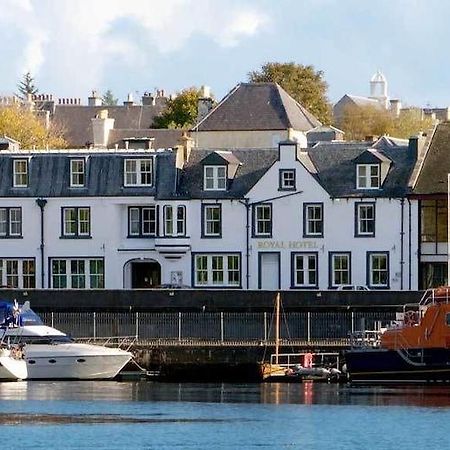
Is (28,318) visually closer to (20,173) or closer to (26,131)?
(20,173)

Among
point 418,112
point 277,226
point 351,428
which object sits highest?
point 418,112

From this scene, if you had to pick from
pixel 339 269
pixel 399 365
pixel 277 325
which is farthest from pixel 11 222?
pixel 399 365

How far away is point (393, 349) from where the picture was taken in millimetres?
92312

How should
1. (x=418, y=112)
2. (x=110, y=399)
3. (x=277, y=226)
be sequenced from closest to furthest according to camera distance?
(x=110, y=399), (x=277, y=226), (x=418, y=112)

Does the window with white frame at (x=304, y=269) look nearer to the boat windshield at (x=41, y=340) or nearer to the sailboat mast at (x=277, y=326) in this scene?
the sailboat mast at (x=277, y=326)

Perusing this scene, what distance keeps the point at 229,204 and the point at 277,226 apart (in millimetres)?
2754

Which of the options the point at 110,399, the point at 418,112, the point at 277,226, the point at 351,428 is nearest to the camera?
the point at 351,428

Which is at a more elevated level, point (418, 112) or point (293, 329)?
point (418, 112)

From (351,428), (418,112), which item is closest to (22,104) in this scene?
(418,112)

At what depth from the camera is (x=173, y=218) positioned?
116 meters

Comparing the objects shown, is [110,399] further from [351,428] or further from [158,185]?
[158,185]

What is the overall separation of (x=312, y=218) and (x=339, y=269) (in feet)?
9.29

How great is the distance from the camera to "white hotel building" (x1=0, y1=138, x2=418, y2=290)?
372ft

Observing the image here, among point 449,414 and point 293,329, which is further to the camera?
point 293,329
